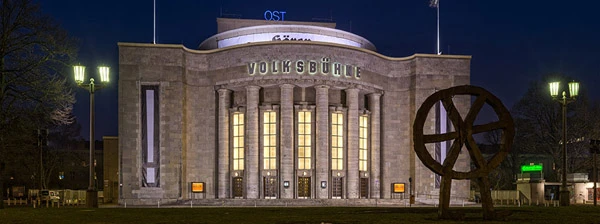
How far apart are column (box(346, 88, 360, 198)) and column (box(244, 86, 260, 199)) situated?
8679 millimetres

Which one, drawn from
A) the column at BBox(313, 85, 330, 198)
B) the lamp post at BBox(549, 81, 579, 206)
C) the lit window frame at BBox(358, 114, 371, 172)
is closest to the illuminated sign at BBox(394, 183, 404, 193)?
the lit window frame at BBox(358, 114, 371, 172)

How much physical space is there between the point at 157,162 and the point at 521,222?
142 feet

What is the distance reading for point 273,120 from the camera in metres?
60.2

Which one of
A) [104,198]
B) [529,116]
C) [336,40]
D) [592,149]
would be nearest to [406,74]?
[336,40]

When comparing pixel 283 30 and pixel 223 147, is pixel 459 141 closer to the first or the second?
pixel 223 147

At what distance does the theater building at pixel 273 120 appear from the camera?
58.9 meters

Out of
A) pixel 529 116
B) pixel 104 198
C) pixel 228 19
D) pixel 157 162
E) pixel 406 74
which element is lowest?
pixel 104 198

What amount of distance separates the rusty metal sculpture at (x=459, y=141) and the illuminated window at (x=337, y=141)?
38.3 metres

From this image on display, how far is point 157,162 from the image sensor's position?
5897 centimetres

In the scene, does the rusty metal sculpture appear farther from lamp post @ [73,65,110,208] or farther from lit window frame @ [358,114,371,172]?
lit window frame @ [358,114,371,172]

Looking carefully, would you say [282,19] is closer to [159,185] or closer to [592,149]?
[159,185]

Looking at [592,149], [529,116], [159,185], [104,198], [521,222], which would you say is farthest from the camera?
[104,198]

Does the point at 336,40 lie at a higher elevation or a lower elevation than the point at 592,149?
higher

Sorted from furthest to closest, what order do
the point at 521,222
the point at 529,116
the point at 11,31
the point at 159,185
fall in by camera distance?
the point at 529,116, the point at 159,185, the point at 11,31, the point at 521,222
